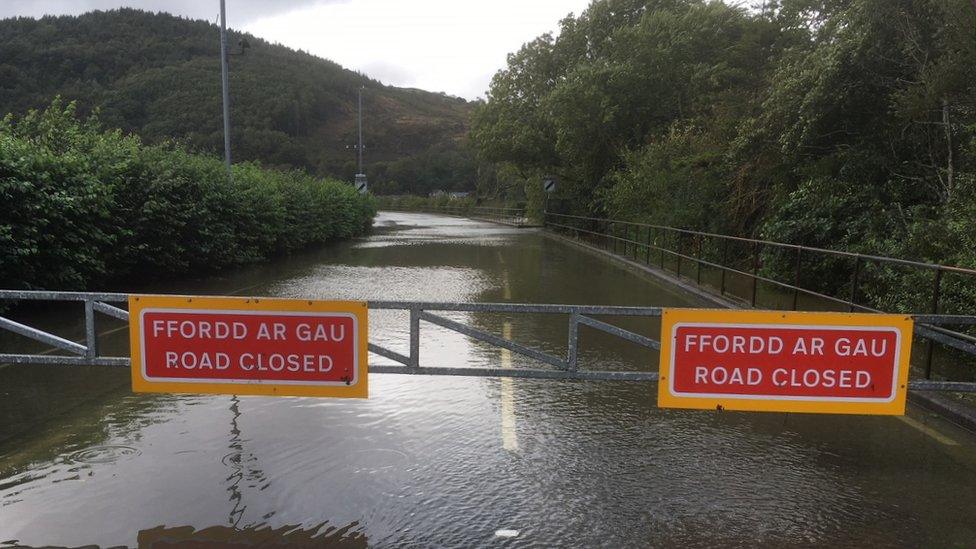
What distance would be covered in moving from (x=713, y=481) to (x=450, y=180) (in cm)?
13113

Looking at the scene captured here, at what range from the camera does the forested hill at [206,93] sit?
63219 mm

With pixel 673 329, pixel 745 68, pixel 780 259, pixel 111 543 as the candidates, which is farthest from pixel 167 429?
pixel 745 68

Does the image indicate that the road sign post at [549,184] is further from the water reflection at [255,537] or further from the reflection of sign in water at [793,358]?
the water reflection at [255,537]

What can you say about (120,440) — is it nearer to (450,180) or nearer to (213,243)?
(213,243)

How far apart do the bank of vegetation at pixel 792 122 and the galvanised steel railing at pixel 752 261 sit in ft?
1.86

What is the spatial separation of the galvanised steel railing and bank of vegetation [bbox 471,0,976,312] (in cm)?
57

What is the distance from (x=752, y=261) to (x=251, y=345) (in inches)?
484

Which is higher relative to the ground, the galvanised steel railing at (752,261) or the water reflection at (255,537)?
the galvanised steel railing at (752,261)

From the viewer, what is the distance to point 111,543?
3.74 meters

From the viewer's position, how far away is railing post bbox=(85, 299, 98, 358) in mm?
5043

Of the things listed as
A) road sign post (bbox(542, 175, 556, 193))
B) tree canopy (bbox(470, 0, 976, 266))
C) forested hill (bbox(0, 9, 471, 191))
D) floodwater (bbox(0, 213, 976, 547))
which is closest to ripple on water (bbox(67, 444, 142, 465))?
floodwater (bbox(0, 213, 976, 547))

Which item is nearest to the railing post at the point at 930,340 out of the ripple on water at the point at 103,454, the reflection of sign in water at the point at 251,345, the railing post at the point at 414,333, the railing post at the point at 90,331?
the railing post at the point at 414,333

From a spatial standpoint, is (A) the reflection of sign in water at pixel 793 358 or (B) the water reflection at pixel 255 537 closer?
(B) the water reflection at pixel 255 537

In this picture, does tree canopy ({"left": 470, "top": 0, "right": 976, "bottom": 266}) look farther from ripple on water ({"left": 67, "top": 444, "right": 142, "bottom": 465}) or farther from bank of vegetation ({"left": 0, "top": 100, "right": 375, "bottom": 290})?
bank of vegetation ({"left": 0, "top": 100, "right": 375, "bottom": 290})
